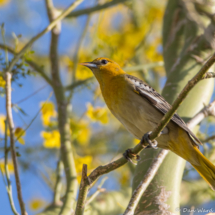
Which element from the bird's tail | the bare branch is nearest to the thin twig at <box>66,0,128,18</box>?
the bare branch

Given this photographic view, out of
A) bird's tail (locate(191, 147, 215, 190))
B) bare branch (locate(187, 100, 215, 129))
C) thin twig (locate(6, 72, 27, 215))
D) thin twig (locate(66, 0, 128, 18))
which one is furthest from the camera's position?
thin twig (locate(66, 0, 128, 18))

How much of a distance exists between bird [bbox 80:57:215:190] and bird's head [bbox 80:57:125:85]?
0.12m

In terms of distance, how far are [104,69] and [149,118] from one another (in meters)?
0.90

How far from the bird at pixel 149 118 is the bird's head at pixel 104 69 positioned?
0.12 metres

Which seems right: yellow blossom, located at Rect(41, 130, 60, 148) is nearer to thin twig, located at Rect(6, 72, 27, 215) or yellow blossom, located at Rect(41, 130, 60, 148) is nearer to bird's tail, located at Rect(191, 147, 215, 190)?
thin twig, located at Rect(6, 72, 27, 215)

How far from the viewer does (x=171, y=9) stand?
4.33 metres

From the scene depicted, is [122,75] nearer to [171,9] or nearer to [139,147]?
[139,147]

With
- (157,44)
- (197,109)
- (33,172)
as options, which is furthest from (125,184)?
(157,44)

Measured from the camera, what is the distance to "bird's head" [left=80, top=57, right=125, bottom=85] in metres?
3.40

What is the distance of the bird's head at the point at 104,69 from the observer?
3.40m

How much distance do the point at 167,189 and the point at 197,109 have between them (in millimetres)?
990

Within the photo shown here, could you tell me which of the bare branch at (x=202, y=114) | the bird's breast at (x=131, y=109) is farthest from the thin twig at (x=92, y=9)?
the bare branch at (x=202, y=114)

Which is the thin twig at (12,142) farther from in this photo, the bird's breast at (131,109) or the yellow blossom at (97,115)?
the yellow blossom at (97,115)

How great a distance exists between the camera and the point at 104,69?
3.48 metres
